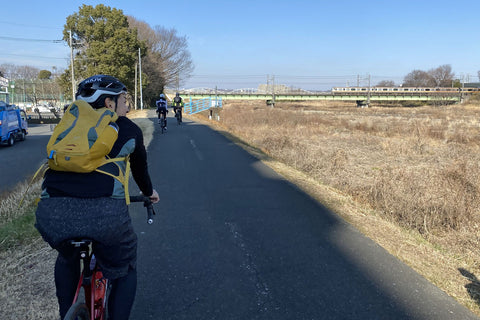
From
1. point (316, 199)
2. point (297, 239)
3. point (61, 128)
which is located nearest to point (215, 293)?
point (297, 239)

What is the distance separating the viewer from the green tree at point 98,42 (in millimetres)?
43344

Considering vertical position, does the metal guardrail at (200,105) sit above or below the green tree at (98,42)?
below

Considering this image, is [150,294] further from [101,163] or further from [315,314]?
[101,163]

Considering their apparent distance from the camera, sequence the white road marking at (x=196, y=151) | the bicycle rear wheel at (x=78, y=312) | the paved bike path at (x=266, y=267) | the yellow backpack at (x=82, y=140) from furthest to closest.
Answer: the white road marking at (x=196, y=151) → the paved bike path at (x=266, y=267) → the bicycle rear wheel at (x=78, y=312) → the yellow backpack at (x=82, y=140)

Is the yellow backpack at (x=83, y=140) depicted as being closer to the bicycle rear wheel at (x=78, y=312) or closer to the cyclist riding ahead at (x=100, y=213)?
the cyclist riding ahead at (x=100, y=213)

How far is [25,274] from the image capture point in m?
3.64

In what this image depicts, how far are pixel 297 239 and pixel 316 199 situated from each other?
2.12 metres

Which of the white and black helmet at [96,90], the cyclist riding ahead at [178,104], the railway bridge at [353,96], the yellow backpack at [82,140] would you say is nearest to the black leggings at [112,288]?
the yellow backpack at [82,140]

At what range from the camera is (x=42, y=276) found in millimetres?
3605

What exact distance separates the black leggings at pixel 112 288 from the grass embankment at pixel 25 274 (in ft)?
2.85

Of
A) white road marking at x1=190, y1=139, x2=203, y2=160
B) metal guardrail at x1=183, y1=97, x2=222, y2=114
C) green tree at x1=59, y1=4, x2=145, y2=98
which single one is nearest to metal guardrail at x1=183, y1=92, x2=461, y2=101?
green tree at x1=59, y1=4, x2=145, y2=98

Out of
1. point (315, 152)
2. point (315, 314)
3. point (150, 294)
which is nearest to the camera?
point (315, 314)

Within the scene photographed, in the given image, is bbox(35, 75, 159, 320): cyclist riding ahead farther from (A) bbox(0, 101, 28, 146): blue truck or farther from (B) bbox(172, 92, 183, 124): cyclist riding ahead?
(B) bbox(172, 92, 183, 124): cyclist riding ahead

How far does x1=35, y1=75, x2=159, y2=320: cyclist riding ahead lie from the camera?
76.7 inches
